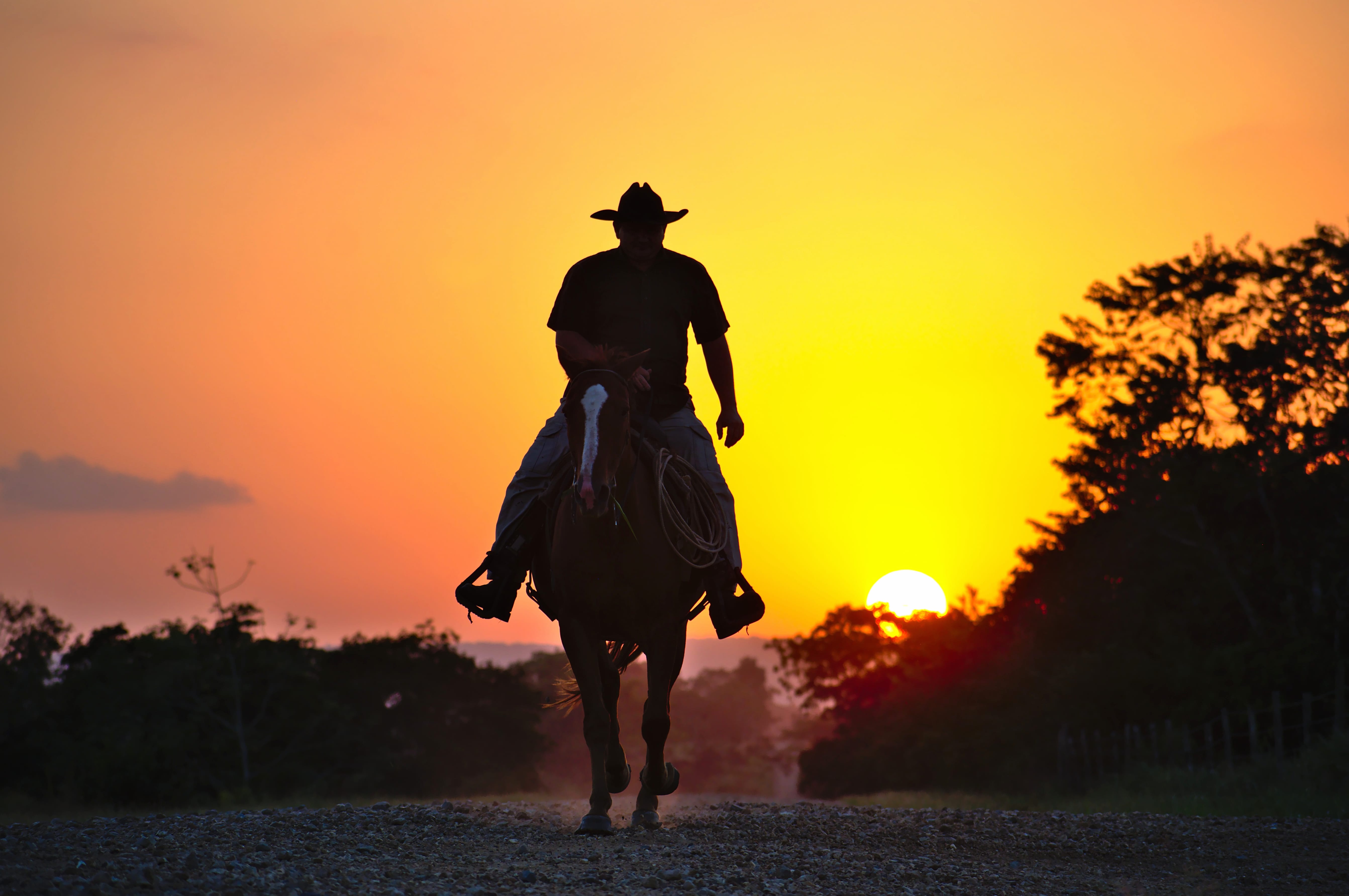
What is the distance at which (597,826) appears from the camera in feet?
29.2

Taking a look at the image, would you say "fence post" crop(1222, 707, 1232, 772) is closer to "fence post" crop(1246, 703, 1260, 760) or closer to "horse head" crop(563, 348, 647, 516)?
"fence post" crop(1246, 703, 1260, 760)

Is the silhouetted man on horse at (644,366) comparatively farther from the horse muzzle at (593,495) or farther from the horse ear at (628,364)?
the horse muzzle at (593,495)

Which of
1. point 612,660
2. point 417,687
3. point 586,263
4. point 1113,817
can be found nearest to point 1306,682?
point 1113,817

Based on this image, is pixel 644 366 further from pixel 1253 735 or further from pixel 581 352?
pixel 1253 735

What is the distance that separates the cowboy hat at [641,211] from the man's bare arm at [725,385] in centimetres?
A: 116

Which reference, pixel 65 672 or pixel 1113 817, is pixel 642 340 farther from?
pixel 65 672

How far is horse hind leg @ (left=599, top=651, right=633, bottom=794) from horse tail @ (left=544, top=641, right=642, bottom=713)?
104 mm

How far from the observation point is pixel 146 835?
8.01 meters

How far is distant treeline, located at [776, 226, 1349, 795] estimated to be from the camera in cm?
2958

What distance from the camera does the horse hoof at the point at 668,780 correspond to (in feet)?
32.9

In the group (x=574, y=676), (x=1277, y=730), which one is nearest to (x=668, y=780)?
(x=574, y=676)

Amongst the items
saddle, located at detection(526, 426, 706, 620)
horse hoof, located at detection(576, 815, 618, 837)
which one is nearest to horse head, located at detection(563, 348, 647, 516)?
saddle, located at detection(526, 426, 706, 620)

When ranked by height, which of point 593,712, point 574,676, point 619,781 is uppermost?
point 574,676

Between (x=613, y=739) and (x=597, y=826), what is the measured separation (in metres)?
1.04
